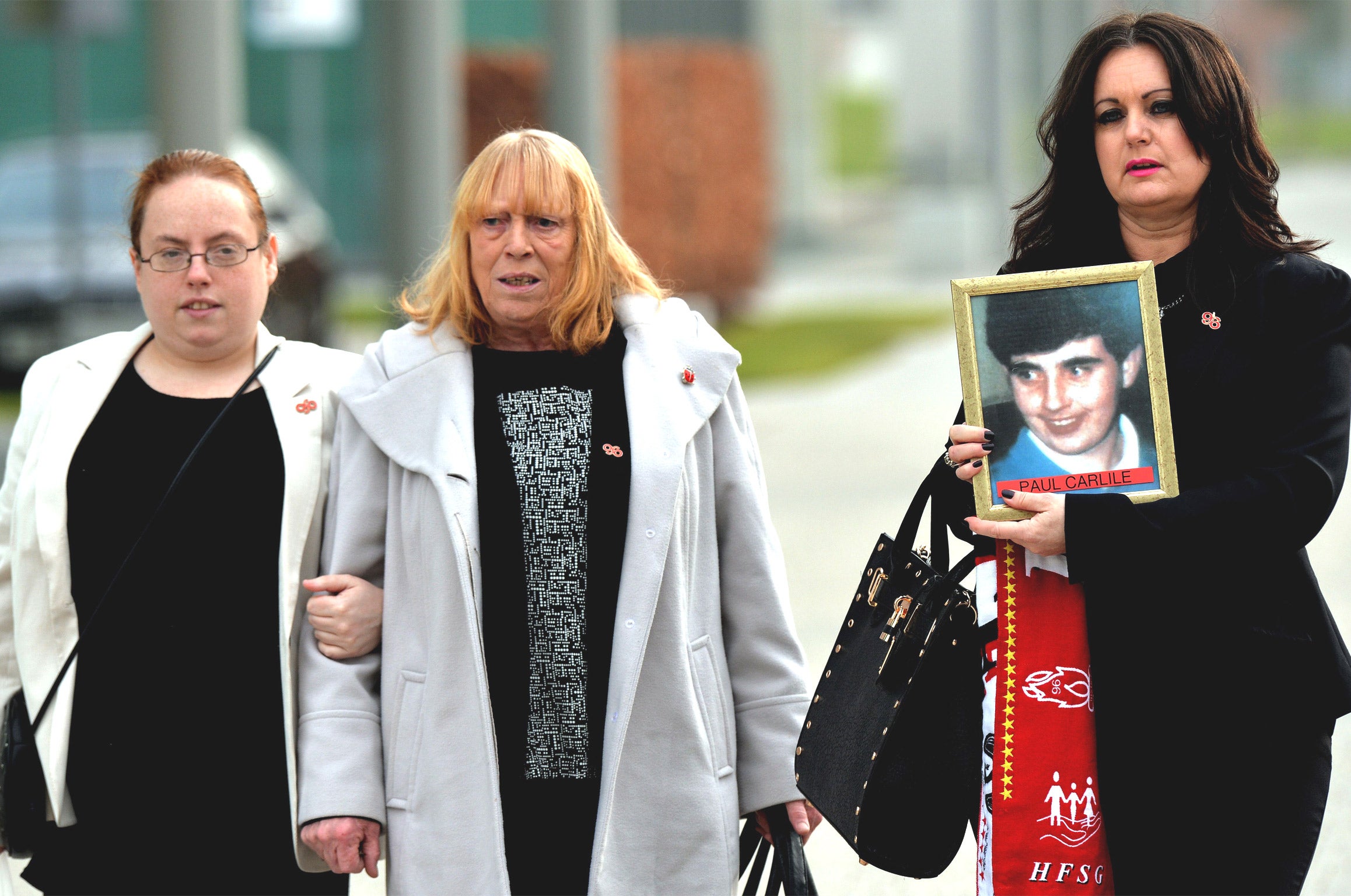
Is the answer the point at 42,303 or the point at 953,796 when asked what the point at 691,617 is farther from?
the point at 42,303

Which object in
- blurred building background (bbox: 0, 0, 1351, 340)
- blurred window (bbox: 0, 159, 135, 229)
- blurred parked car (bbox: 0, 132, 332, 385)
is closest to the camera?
blurred building background (bbox: 0, 0, 1351, 340)

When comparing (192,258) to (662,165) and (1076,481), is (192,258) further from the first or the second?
(662,165)

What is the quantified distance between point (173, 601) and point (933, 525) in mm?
1386

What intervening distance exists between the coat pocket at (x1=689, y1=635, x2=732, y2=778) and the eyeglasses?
1.12m

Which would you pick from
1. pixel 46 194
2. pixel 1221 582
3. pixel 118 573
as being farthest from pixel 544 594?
pixel 46 194

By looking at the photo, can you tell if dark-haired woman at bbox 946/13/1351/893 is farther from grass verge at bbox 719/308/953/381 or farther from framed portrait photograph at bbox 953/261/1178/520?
grass verge at bbox 719/308/953/381

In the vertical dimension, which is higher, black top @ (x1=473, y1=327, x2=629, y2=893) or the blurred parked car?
the blurred parked car

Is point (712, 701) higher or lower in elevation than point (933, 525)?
lower

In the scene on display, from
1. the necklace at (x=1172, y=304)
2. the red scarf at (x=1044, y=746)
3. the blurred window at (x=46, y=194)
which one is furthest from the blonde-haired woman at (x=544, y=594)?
the blurred window at (x=46, y=194)

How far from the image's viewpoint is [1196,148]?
268 cm

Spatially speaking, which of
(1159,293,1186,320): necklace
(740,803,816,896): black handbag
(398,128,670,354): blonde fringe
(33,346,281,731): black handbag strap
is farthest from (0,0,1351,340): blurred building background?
(740,803,816,896): black handbag

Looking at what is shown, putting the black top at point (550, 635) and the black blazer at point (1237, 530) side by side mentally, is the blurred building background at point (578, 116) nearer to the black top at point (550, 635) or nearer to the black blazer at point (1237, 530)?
the black blazer at point (1237, 530)

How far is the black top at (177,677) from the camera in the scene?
3088 millimetres

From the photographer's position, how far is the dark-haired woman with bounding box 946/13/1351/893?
2.59m
